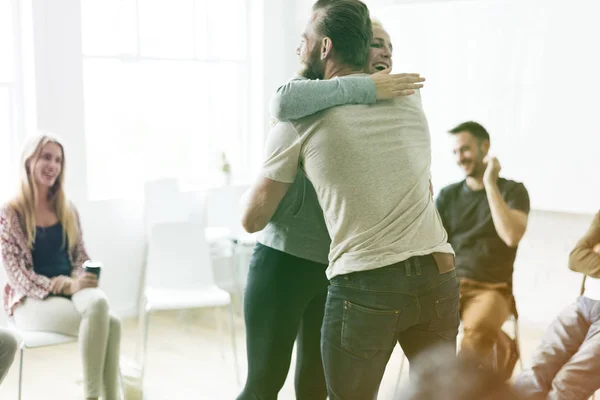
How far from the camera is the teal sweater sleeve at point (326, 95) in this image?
1469mm

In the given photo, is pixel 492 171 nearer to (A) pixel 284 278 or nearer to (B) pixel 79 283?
Result: (A) pixel 284 278

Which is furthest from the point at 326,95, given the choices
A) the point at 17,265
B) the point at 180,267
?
the point at 180,267

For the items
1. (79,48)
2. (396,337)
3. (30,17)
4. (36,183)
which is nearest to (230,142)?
(79,48)

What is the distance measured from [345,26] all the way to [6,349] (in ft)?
6.14

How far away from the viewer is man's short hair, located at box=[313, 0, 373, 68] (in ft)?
4.92

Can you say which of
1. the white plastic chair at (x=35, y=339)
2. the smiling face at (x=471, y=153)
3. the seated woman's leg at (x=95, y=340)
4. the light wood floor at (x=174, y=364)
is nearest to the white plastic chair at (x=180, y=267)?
the light wood floor at (x=174, y=364)

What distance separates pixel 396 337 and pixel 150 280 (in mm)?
2274

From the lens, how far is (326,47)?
5.01 feet

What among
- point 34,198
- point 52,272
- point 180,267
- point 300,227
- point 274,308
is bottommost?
point 180,267

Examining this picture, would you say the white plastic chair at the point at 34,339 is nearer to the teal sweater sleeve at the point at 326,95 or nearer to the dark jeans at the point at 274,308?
the dark jeans at the point at 274,308

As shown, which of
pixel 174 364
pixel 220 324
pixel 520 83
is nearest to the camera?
pixel 174 364

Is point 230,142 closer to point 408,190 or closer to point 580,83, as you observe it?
point 580,83

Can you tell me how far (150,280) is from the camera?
142 inches

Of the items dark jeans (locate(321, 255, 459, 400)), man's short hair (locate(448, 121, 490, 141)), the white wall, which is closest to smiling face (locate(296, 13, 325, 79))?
dark jeans (locate(321, 255, 459, 400))
